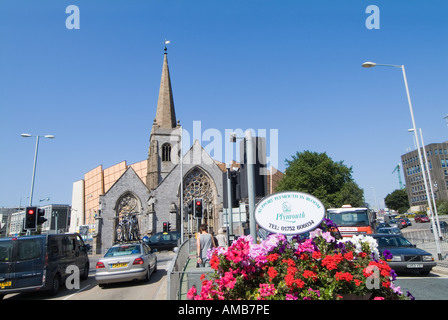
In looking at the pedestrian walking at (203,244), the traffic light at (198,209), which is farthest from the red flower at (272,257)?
the traffic light at (198,209)

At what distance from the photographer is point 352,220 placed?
1853cm

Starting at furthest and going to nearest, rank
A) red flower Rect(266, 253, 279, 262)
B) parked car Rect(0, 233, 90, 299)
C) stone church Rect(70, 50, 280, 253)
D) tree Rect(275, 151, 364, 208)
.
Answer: tree Rect(275, 151, 364, 208), stone church Rect(70, 50, 280, 253), parked car Rect(0, 233, 90, 299), red flower Rect(266, 253, 279, 262)

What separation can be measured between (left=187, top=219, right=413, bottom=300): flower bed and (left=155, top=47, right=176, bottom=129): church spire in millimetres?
42880

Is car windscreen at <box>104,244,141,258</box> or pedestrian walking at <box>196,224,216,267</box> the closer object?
pedestrian walking at <box>196,224,216,267</box>

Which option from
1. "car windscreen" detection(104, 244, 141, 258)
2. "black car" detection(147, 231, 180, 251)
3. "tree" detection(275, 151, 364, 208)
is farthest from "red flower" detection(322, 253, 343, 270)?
"tree" detection(275, 151, 364, 208)

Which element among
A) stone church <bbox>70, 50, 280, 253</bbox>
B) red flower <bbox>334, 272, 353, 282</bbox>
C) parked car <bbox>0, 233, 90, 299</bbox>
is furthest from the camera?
stone church <bbox>70, 50, 280, 253</bbox>

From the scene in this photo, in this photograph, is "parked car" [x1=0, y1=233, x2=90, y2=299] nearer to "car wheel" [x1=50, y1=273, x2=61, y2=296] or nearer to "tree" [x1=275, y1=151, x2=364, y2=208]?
"car wheel" [x1=50, y1=273, x2=61, y2=296]

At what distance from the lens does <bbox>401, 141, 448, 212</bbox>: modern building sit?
88688 mm

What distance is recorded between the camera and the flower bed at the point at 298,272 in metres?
3.78

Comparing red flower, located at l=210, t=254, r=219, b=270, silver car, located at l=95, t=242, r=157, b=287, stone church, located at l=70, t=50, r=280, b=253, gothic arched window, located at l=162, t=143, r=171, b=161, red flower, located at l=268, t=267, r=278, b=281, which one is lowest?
silver car, located at l=95, t=242, r=157, b=287

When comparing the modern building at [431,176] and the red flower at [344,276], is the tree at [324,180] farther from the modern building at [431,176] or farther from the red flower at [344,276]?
the modern building at [431,176]

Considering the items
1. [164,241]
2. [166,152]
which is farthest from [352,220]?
[166,152]
